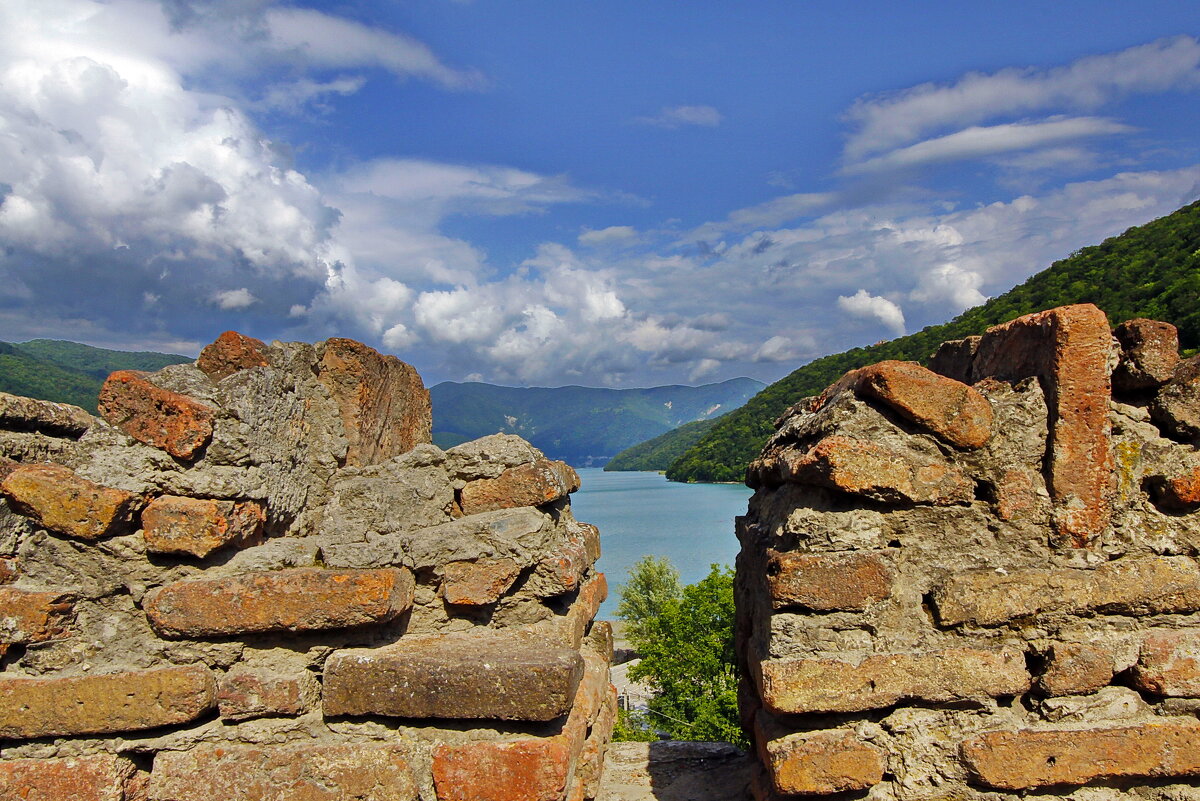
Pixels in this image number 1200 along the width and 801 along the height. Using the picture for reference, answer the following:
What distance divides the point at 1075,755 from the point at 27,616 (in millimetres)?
3223

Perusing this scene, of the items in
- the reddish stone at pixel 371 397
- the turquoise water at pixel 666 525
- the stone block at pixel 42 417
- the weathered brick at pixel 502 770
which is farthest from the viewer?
the turquoise water at pixel 666 525

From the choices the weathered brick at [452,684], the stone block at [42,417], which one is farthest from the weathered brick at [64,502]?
the weathered brick at [452,684]

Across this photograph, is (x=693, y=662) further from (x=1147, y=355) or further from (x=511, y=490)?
(x=1147, y=355)

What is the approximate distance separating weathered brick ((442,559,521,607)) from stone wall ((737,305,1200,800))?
0.94 metres

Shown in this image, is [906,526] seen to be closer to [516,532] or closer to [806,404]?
[806,404]

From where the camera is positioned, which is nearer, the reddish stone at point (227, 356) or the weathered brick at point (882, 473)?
the weathered brick at point (882, 473)

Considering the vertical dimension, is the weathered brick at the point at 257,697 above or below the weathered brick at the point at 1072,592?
below

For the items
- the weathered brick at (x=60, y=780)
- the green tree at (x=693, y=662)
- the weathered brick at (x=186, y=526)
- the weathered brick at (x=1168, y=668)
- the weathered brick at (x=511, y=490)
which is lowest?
the green tree at (x=693, y=662)

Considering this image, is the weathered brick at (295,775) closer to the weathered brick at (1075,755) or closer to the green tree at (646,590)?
the weathered brick at (1075,755)

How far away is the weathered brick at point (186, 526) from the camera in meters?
2.38

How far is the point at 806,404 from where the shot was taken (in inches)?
124

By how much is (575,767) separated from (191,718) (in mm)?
1236

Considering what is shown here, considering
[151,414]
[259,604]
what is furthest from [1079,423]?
[151,414]

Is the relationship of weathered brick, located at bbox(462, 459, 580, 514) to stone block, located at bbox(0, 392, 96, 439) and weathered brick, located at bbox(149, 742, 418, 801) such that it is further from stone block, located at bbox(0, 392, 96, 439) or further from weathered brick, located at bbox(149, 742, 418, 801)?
stone block, located at bbox(0, 392, 96, 439)
